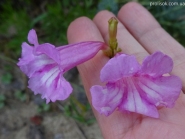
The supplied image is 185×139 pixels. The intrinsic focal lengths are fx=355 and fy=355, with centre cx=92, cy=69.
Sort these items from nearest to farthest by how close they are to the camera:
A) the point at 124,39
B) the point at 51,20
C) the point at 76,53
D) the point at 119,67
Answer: the point at 119,67, the point at 76,53, the point at 124,39, the point at 51,20

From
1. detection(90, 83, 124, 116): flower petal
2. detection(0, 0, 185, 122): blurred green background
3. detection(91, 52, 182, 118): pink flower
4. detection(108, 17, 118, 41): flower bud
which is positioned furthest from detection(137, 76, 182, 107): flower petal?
detection(0, 0, 185, 122): blurred green background

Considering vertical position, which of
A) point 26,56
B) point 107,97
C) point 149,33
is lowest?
point 149,33

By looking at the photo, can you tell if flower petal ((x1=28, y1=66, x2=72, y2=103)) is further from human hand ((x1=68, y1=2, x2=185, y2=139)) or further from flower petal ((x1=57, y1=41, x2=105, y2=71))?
human hand ((x1=68, y1=2, x2=185, y2=139))

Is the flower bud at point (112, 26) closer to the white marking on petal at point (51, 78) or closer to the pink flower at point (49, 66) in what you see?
the pink flower at point (49, 66)

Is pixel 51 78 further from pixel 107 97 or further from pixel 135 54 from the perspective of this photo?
pixel 135 54

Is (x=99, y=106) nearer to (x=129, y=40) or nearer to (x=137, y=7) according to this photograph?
(x=129, y=40)

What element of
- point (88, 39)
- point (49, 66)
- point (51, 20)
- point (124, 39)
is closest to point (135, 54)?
point (124, 39)

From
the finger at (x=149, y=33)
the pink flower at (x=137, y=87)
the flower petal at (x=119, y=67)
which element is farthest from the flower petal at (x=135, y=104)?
the finger at (x=149, y=33)

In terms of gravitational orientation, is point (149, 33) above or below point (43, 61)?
below
